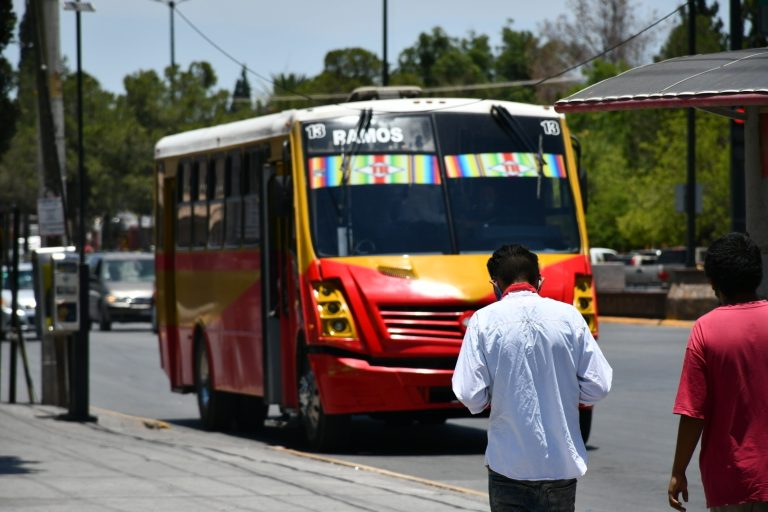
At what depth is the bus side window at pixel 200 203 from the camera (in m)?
18.3

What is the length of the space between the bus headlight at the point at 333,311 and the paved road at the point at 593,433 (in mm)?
1024

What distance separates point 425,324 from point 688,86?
6751mm

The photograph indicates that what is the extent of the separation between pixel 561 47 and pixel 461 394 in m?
88.7

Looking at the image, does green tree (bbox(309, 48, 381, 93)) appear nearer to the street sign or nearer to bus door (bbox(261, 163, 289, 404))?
the street sign

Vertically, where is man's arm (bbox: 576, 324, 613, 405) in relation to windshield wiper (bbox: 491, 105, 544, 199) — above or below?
below

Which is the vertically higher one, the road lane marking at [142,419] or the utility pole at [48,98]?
the utility pole at [48,98]

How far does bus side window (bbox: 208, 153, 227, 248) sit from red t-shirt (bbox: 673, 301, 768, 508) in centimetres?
1231

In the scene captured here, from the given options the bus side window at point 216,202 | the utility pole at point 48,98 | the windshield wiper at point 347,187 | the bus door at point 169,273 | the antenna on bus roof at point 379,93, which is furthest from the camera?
the utility pole at point 48,98

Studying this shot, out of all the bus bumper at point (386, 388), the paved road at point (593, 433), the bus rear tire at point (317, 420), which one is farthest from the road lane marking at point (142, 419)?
the bus bumper at point (386, 388)

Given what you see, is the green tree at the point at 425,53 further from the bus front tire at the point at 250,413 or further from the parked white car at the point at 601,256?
the bus front tire at the point at 250,413

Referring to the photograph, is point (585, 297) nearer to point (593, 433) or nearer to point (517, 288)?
point (593, 433)

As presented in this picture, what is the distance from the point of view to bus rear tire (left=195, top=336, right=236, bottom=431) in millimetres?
18203

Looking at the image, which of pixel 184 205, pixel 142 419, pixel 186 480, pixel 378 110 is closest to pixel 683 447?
pixel 186 480

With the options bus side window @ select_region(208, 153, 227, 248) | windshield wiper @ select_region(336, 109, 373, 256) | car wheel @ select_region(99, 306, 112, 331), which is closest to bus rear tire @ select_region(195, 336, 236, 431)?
bus side window @ select_region(208, 153, 227, 248)
